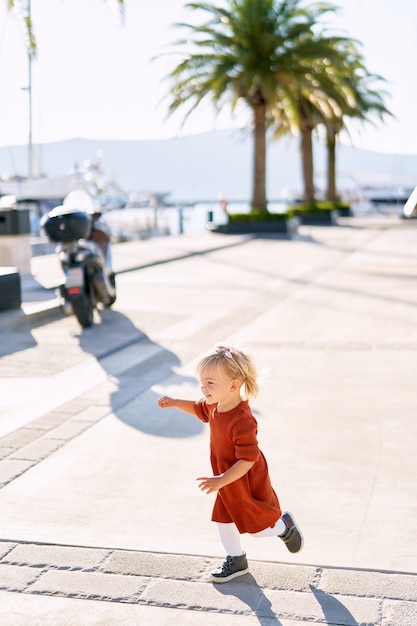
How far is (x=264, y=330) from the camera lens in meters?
10.4

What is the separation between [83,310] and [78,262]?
1.92 feet

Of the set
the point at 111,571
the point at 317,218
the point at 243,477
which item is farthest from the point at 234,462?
the point at 317,218

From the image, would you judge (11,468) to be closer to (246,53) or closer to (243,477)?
(243,477)

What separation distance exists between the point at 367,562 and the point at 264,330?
6.50 m

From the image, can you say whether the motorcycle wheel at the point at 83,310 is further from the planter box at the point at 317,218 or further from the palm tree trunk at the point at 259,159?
the planter box at the point at 317,218

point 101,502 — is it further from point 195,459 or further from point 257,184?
point 257,184

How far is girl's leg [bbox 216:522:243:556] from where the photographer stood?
3.81 m

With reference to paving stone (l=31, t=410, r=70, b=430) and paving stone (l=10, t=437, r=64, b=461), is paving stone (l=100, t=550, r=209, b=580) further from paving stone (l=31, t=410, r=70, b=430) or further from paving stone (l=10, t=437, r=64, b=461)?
paving stone (l=31, t=410, r=70, b=430)

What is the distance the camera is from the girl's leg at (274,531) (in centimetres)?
385

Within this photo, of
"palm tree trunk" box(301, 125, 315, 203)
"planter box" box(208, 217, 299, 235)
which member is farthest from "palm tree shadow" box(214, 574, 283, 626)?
"palm tree trunk" box(301, 125, 315, 203)

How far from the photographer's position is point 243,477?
3.77m

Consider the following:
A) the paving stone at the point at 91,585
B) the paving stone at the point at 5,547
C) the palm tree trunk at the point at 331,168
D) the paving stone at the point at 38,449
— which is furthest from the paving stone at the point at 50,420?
the palm tree trunk at the point at 331,168

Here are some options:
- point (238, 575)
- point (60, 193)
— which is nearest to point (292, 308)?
point (238, 575)

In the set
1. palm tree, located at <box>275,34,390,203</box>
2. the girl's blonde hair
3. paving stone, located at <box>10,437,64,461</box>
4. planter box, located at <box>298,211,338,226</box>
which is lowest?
planter box, located at <box>298,211,338,226</box>
